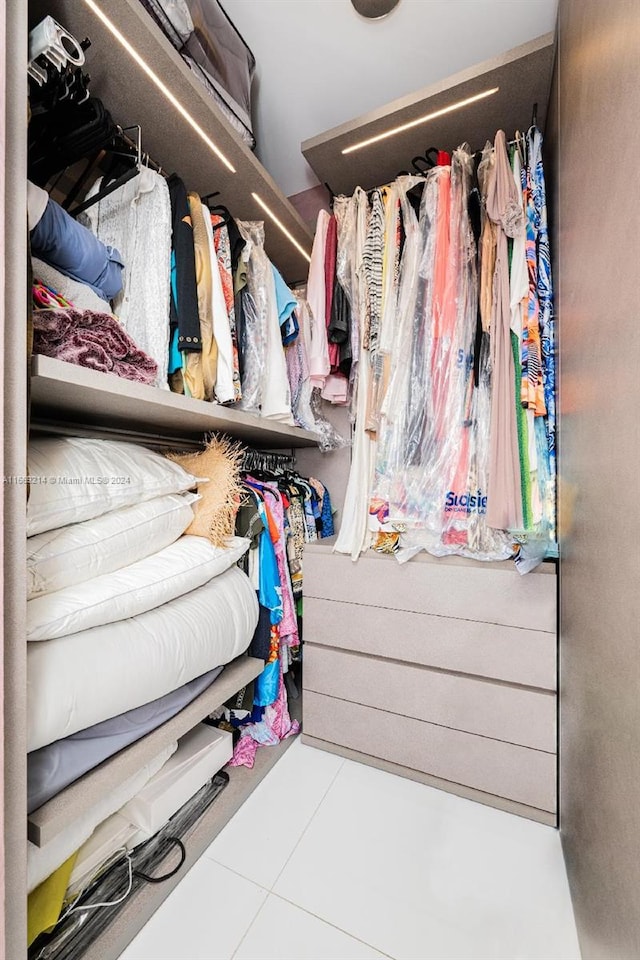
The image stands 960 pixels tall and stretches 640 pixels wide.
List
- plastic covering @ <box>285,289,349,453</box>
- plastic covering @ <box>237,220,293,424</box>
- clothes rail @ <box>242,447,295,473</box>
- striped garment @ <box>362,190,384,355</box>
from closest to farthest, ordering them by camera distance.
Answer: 1. plastic covering @ <box>237,220,293,424</box>
2. striped garment @ <box>362,190,384,355</box>
3. plastic covering @ <box>285,289,349,453</box>
4. clothes rail @ <box>242,447,295,473</box>

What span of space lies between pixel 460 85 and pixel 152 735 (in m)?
2.13

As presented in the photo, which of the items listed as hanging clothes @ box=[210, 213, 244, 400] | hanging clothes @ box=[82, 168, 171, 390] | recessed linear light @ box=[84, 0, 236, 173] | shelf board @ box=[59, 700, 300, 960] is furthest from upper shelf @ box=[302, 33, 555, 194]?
shelf board @ box=[59, 700, 300, 960]

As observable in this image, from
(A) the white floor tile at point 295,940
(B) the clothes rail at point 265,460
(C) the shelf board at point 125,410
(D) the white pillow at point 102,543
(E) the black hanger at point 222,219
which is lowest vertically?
(A) the white floor tile at point 295,940

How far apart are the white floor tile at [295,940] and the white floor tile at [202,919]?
0.03 meters

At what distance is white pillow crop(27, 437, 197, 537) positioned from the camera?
2.70 ft

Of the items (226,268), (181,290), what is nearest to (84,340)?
(181,290)

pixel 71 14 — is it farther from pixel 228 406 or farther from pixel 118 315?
pixel 228 406

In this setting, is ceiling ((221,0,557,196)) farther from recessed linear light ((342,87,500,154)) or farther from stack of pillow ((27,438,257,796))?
stack of pillow ((27,438,257,796))

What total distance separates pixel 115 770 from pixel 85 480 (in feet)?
2.06

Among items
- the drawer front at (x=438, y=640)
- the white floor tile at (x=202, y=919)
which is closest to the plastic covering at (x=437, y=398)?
the drawer front at (x=438, y=640)

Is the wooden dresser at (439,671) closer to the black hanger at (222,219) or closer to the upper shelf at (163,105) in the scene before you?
the black hanger at (222,219)

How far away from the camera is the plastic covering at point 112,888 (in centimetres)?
85

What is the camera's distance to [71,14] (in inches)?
34.7

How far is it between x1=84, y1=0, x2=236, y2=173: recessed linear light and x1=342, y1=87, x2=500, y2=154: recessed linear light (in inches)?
21.5
